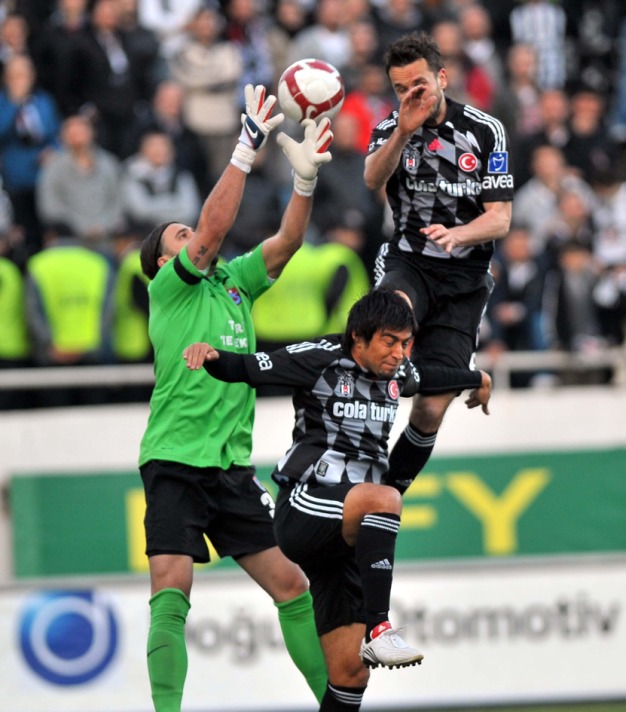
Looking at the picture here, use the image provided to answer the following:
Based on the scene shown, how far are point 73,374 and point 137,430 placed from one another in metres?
0.67

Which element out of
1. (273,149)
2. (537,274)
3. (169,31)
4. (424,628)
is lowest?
(424,628)

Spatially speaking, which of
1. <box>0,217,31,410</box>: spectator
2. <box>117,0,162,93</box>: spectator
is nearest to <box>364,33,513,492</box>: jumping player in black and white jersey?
<box>0,217,31,410</box>: spectator

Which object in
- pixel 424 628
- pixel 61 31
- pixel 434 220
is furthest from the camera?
pixel 61 31

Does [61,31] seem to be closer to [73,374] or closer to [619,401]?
[73,374]

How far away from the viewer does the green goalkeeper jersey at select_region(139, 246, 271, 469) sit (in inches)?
284

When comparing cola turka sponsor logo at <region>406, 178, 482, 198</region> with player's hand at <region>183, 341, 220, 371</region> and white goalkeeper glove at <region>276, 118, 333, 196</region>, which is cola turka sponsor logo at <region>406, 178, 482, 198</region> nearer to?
white goalkeeper glove at <region>276, 118, 333, 196</region>

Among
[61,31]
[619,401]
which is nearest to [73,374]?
[61,31]

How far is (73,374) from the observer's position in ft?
38.6

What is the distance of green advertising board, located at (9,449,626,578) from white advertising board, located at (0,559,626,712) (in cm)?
104

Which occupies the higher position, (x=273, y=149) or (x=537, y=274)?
(x=273, y=149)

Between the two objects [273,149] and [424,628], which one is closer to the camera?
[424,628]

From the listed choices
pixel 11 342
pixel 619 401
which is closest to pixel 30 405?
pixel 11 342

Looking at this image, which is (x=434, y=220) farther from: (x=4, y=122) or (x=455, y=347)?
(x=4, y=122)

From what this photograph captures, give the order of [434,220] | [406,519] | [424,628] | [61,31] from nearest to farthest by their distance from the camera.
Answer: [434,220] → [424,628] → [406,519] → [61,31]
